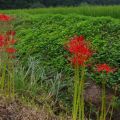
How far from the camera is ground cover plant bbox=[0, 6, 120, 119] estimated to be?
21.1 feet

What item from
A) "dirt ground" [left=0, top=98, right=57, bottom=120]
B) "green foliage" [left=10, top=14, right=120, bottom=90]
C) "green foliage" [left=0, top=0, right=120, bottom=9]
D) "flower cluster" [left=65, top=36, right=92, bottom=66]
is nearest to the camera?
"flower cluster" [left=65, top=36, right=92, bottom=66]

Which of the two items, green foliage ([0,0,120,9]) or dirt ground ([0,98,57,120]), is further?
green foliage ([0,0,120,9])

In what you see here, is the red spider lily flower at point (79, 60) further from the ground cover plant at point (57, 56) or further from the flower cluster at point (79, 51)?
the ground cover plant at point (57, 56)

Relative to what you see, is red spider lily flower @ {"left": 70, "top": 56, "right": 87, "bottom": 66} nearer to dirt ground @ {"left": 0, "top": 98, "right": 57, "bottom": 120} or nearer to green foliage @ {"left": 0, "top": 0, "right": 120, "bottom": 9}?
dirt ground @ {"left": 0, "top": 98, "right": 57, "bottom": 120}

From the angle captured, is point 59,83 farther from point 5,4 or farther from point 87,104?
point 5,4

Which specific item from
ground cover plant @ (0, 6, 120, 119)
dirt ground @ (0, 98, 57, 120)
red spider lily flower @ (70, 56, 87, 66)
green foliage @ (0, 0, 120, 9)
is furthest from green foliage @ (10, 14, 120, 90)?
green foliage @ (0, 0, 120, 9)

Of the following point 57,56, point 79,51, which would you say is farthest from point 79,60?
point 57,56

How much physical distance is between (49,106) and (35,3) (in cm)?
2505

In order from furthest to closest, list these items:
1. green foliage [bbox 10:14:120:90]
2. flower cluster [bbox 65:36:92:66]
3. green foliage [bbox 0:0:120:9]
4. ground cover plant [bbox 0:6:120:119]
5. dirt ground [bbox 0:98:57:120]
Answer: green foliage [bbox 0:0:120:9]
green foliage [bbox 10:14:120:90]
ground cover plant [bbox 0:6:120:119]
dirt ground [bbox 0:98:57:120]
flower cluster [bbox 65:36:92:66]

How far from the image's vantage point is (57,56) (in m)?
7.90

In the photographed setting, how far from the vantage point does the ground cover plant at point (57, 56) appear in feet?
21.1

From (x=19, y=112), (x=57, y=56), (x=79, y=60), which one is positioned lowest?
(x=19, y=112)

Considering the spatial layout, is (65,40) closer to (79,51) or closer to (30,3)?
(79,51)

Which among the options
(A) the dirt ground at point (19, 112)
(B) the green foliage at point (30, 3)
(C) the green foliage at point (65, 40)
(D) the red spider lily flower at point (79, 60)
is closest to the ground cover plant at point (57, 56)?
(C) the green foliage at point (65, 40)
